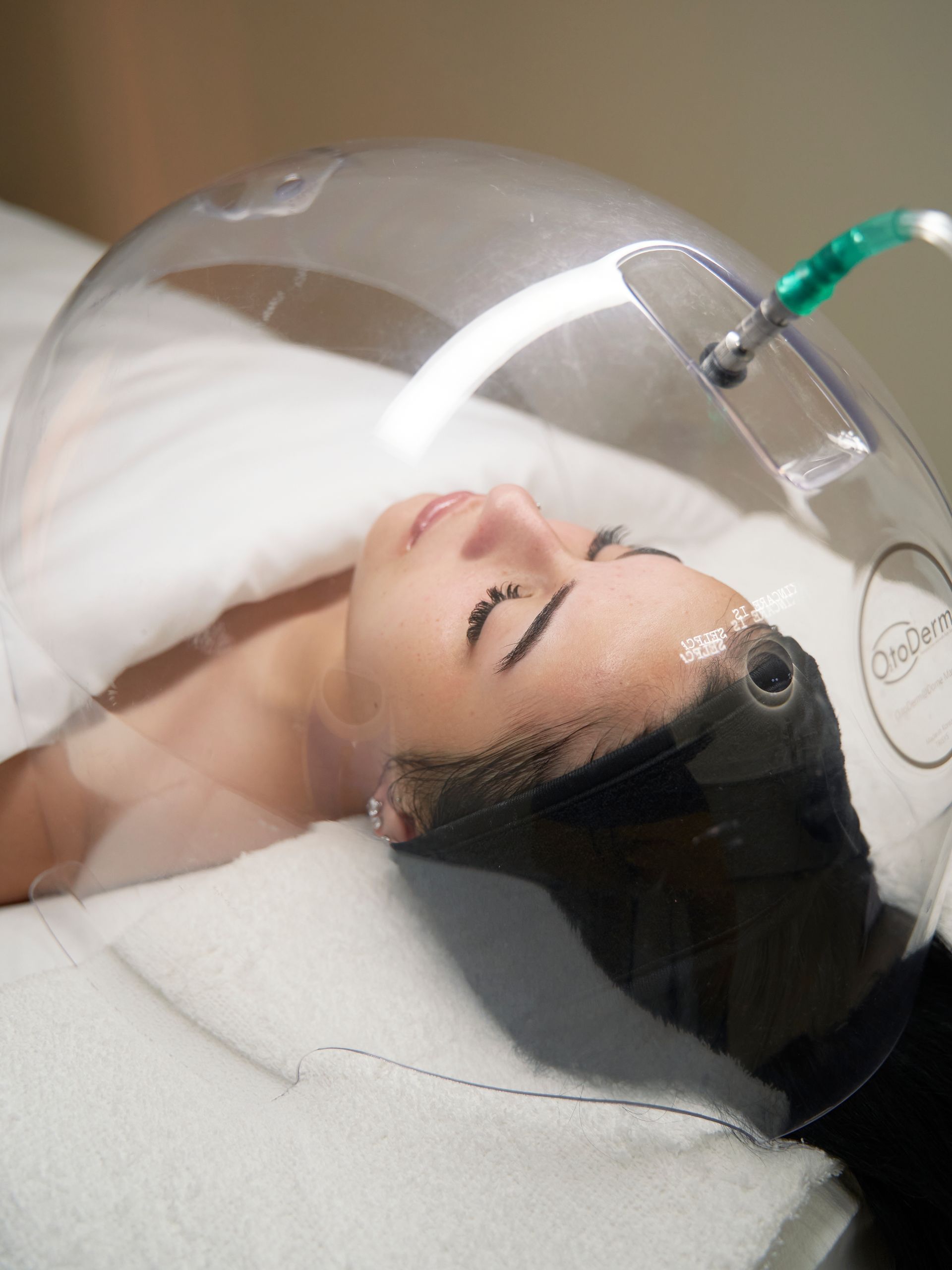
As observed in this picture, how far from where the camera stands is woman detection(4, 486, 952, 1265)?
1.83 feet

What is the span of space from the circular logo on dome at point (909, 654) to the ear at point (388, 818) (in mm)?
298

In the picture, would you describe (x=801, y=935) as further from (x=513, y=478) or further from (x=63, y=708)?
(x=63, y=708)

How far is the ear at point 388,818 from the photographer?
0.60 metres

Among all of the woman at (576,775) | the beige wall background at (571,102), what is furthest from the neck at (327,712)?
the beige wall background at (571,102)

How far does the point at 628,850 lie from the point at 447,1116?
0.23 m

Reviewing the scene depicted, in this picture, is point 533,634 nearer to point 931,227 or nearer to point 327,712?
point 327,712

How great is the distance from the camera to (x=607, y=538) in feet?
2.28

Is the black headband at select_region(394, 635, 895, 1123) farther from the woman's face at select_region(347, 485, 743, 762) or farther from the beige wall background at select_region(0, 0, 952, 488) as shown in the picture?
the beige wall background at select_region(0, 0, 952, 488)

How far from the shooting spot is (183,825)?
2.03ft

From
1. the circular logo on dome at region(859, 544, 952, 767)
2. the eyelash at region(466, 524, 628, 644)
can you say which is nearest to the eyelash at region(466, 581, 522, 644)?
the eyelash at region(466, 524, 628, 644)

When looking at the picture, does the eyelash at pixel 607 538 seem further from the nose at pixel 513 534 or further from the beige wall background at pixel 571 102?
the beige wall background at pixel 571 102

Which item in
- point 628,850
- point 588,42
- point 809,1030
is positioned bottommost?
point 809,1030

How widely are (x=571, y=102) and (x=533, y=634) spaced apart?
130 cm

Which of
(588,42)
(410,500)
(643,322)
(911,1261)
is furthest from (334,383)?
(588,42)
